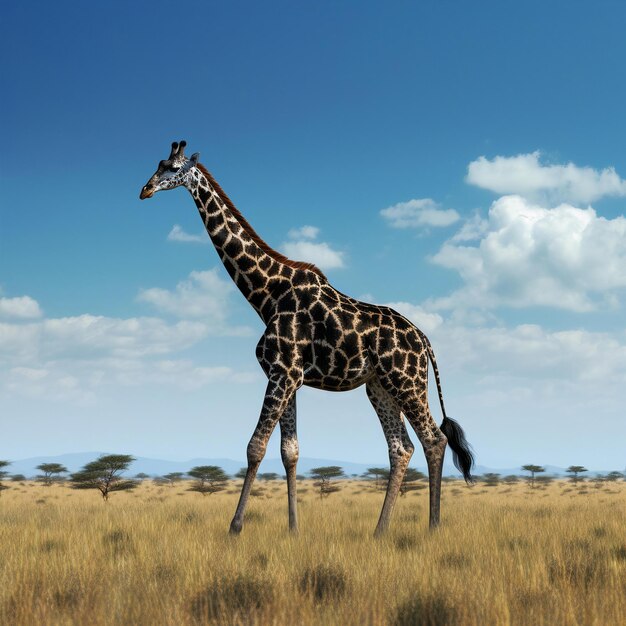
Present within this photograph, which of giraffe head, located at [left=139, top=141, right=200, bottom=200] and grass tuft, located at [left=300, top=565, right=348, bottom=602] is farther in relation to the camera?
giraffe head, located at [left=139, top=141, right=200, bottom=200]

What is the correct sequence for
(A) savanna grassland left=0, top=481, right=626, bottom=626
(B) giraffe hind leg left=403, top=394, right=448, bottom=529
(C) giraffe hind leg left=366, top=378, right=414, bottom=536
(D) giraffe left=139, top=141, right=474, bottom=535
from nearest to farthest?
1. (A) savanna grassland left=0, top=481, right=626, bottom=626
2. (D) giraffe left=139, top=141, right=474, bottom=535
3. (B) giraffe hind leg left=403, top=394, right=448, bottom=529
4. (C) giraffe hind leg left=366, top=378, right=414, bottom=536

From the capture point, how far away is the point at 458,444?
10914mm

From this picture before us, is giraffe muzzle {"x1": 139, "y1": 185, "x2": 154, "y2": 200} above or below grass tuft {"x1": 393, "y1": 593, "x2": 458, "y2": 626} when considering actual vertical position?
above

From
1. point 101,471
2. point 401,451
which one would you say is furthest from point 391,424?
point 101,471

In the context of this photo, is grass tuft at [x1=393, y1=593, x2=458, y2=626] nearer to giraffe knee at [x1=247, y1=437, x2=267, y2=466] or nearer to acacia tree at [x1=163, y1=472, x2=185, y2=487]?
giraffe knee at [x1=247, y1=437, x2=267, y2=466]

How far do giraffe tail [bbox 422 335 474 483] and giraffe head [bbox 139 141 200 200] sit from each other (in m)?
4.21

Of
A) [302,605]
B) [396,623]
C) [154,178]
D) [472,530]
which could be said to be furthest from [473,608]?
[154,178]

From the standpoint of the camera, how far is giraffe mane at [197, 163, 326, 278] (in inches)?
406

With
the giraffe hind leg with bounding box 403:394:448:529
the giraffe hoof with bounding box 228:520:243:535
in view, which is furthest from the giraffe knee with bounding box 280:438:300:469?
the giraffe hind leg with bounding box 403:394:448:529

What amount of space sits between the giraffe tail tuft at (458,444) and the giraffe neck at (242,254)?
3038 millimetres

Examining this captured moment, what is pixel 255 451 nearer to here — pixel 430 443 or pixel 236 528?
pixel 236 528

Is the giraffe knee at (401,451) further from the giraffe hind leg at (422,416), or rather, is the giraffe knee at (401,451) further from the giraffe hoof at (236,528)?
the giraffe hoof at (236,528)

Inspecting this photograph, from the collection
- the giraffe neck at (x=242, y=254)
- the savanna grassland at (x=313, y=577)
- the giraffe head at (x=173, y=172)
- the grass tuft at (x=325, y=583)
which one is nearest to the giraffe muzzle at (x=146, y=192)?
the giraffe head at (x=173, y=172)

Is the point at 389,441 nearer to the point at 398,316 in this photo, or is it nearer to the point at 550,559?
the point at 398,316
